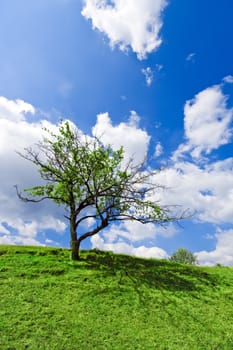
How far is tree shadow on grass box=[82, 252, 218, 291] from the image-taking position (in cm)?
1895

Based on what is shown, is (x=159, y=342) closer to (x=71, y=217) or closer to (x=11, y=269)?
(x=11, y=269)

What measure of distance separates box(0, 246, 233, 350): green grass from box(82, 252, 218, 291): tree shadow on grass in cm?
7

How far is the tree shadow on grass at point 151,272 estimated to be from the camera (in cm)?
1895

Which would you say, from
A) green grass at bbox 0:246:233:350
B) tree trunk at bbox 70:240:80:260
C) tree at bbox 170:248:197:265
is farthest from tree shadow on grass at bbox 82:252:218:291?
tree at bbox 170:248:197:265

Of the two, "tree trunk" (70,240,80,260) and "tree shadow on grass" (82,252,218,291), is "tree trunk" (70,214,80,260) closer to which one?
"tree trunk" (70,240,80,260)

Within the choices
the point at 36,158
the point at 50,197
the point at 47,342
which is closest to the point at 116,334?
the point at 47,342

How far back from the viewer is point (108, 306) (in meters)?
14.6

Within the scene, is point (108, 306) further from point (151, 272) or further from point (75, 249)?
point (75, 249)

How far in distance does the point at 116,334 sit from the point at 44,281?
649cm

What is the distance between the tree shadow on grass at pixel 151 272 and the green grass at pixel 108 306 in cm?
7

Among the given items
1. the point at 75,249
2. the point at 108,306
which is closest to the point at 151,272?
the point at 75,249

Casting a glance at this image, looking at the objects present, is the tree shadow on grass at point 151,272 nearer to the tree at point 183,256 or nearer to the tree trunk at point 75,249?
the tree trunk at point 75,249

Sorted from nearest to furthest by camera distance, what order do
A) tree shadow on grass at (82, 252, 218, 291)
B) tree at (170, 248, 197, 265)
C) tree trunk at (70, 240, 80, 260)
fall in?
tree shadow on grass at (82, 252, 218, 291) → tree trunk at (70, 240, 80, 260) → tree at (170, 248, 197, 265)

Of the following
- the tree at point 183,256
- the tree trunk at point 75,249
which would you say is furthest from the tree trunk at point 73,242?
the tree at point 183,256
